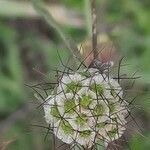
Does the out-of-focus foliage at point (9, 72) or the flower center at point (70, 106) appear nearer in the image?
the flower center at point (70, 106)

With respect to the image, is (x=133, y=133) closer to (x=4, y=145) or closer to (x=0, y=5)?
(x=4, y=145)

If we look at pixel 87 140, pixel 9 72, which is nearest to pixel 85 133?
pixel 87 140

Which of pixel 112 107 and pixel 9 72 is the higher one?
pixel 9 72

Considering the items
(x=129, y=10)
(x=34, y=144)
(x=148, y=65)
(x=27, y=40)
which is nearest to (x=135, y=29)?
(x=129, y=10)

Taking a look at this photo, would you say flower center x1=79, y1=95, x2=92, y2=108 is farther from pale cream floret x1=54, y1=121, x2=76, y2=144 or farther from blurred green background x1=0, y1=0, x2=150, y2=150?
blurred green background x1=0, y1=0, x2=150, y2=150

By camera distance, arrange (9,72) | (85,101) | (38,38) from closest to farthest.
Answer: (85,101), (9,72), (38,38)

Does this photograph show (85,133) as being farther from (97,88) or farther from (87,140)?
(97,88)

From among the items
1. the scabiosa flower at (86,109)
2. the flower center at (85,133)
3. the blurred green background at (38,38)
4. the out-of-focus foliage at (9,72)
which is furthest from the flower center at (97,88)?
the out-of-focus foliage at (9,72)

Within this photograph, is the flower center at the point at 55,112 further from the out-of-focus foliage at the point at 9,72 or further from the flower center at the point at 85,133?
the out-of-focus foliage at the point at 9,72

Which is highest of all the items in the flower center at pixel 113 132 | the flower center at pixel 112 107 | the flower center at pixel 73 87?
the flower center at pixel 73 87
